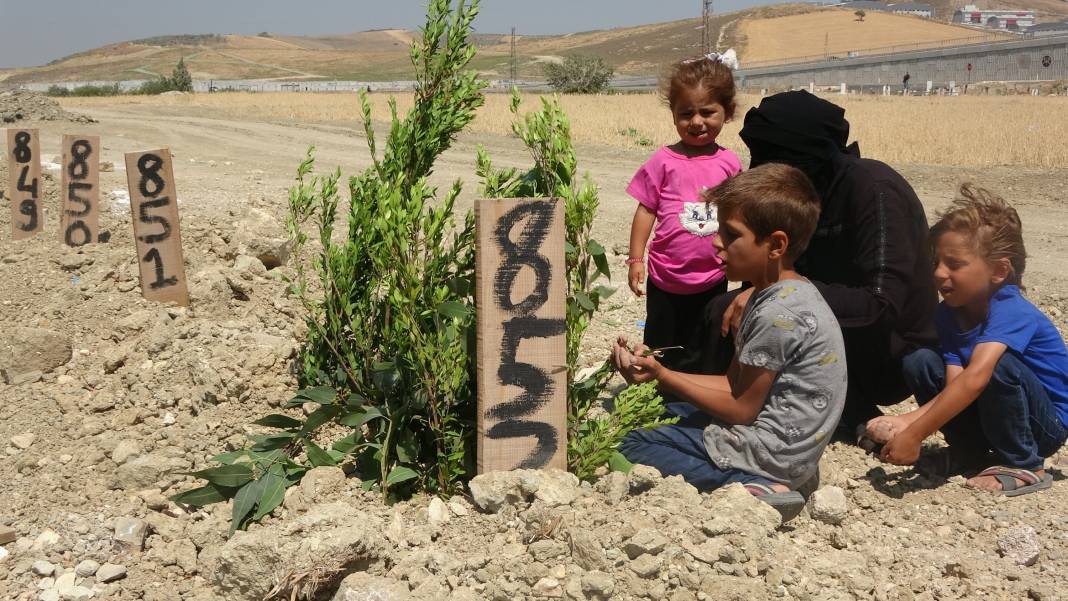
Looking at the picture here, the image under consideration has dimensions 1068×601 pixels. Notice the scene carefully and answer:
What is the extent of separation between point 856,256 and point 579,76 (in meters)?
46.7

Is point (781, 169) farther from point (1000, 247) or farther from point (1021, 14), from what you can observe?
point (1021, 14)

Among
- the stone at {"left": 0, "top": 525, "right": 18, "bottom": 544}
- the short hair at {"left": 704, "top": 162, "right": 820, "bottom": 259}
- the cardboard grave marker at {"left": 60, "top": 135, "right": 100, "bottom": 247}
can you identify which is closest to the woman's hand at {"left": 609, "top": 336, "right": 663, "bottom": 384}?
the short hair at {"left": 704, "top": 162, "right": 820, "bottom": 259}

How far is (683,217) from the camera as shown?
3920 millimetres

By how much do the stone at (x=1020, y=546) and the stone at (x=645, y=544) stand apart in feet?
3.93

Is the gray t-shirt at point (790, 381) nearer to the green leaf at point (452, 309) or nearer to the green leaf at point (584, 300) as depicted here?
the green leaf at point (584, 300)

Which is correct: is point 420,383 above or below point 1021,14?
below

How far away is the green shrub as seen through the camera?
47.5 meters

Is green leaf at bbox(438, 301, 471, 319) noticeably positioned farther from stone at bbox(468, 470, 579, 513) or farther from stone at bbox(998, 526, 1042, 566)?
stone at bbox(998, 526, 1042, 566)

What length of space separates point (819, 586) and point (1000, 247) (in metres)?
1.48

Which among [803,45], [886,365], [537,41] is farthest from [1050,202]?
[537,41]

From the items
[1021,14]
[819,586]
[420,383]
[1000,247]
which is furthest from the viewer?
[1021,14]

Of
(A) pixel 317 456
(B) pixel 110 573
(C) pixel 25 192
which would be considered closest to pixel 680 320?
(A) pixel 317 456

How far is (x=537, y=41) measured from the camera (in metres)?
152

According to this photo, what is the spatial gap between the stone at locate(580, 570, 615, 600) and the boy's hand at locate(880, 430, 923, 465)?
1422 millimetres
